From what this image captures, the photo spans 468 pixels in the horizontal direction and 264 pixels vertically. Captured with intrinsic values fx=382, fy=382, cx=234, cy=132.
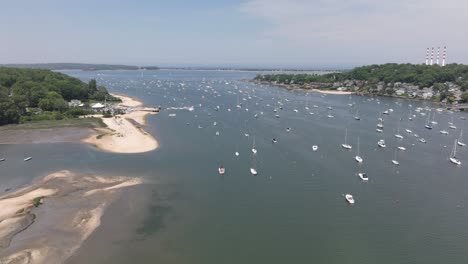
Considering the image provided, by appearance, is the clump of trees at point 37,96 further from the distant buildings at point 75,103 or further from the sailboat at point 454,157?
the sailboat at point 454,157

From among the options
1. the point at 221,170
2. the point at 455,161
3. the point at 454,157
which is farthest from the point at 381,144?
the point at 221,170

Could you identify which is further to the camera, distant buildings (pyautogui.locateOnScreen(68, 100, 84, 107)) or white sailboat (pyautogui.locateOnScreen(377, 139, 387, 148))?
distant buildings (pyautogui.locateOnScreen(68, 100, 84, 107))

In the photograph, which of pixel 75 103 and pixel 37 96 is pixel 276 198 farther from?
pixel 75 103

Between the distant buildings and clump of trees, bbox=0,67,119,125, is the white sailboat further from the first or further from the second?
Result: the distant buildings

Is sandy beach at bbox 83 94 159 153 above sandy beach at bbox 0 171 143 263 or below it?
above

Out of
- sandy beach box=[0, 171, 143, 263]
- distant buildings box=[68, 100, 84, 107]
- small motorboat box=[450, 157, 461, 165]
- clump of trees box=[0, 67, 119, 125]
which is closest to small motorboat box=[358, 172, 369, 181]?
small motorboat box=[450, 157, 461, 165]

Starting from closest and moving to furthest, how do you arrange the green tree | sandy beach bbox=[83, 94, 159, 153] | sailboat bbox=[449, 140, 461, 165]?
sailboat bbox=[449, 140, 461, 165], sandy beach bbox=[83, 94, 159, 153], the green tree
